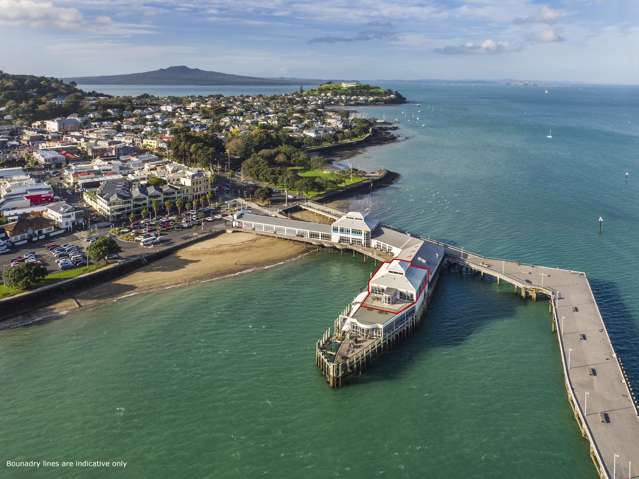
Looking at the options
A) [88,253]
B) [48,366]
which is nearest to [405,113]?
[88,253]

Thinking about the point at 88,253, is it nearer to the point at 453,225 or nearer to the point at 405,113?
the point at 453,225

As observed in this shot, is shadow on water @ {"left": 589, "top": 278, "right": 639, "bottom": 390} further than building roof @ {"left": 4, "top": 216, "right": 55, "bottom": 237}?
No

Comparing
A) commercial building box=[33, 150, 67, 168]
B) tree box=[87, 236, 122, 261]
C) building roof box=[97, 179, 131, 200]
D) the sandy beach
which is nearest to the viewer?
the sandy beach

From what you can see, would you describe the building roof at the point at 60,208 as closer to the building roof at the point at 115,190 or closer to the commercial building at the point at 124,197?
the commercial building at the point at 124,197

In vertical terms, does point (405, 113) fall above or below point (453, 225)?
above

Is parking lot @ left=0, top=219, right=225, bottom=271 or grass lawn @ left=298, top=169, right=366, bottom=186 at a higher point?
grass lawn @ left=298, top=169, right=366, bottom=186

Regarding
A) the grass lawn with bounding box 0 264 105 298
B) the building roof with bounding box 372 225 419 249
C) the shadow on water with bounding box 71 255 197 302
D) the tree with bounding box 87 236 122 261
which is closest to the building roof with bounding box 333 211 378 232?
the building roof with bounding box 372 225 419 249

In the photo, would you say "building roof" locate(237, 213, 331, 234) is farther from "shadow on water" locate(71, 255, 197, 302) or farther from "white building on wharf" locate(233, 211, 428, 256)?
"shadow on water" locate(71, 255, 197, 302)

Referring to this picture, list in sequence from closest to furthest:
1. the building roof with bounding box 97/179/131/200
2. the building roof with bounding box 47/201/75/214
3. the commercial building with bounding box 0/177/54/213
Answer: the building roof with bounding box 47/201/75/214
the building roof with bounding box 97/179/131/200
the commercial building with bounding box 0/177/54/213
